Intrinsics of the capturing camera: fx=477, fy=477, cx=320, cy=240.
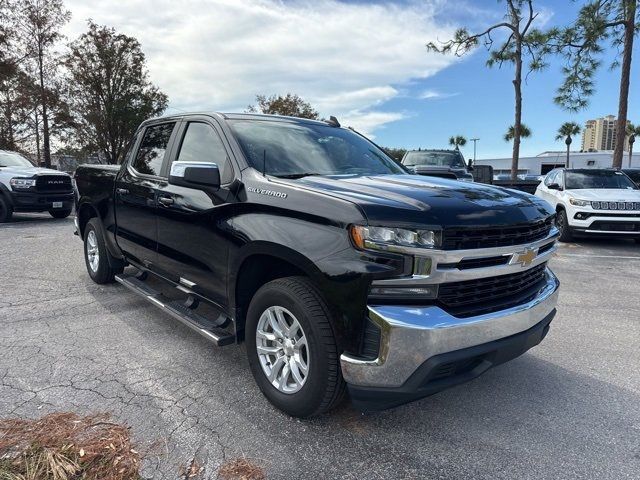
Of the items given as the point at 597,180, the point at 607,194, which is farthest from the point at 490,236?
the point at 597,180

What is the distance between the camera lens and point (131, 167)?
15.7 feet

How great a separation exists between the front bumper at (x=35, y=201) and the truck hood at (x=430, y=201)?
37.0 feet

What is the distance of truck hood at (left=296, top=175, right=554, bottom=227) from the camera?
242cm

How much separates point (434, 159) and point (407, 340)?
1163 cm

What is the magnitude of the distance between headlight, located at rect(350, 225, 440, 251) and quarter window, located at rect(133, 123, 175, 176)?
8.37 feet

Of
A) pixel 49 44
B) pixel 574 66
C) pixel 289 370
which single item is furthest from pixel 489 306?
pixel 49 44

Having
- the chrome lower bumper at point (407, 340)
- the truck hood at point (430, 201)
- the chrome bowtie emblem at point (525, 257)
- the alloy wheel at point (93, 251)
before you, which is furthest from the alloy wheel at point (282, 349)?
the alloy wheel at point (93, 251)

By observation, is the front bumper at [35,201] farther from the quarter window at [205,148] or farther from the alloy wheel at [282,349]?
the alloy wheel at [282,349]

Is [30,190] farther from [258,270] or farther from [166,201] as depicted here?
[258,270]

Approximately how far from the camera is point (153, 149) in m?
4.55

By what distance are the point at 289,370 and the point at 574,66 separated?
16.1 meters

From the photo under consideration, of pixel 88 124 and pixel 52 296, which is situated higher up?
pixel 88 124

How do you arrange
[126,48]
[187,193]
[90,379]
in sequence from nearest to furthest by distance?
1. [90,379]
2. [187,193]
3. [126,48]

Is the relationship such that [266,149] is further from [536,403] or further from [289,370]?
[536,403]
